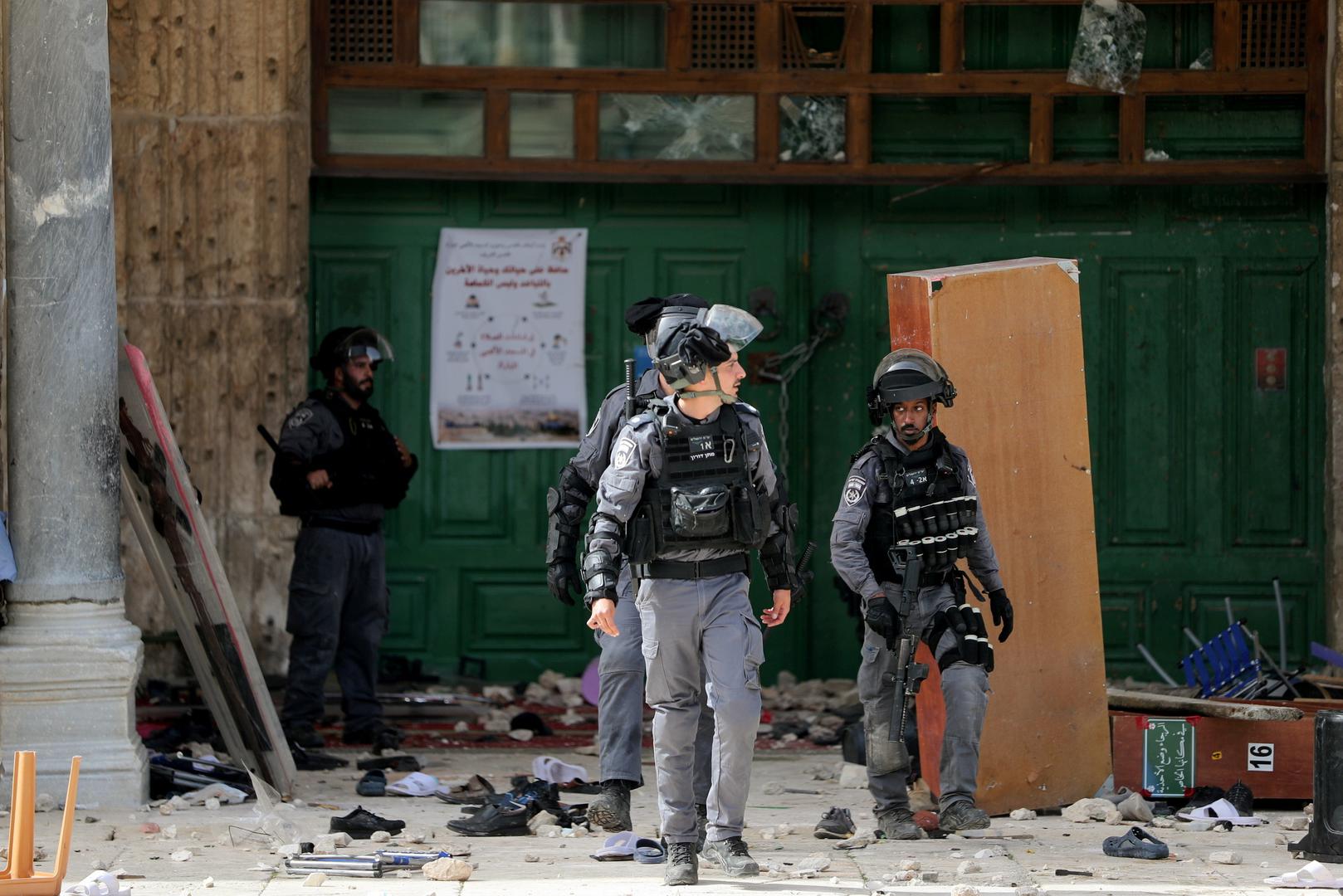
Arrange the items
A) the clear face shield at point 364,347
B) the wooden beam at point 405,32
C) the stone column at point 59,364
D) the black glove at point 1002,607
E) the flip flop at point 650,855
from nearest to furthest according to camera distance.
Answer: the flip flop at point 650,855 → the black glove at point 1002,607 → the stone column at point 59,364 → the clear face shield at point 364,347 → the wooden beam at point 405,32

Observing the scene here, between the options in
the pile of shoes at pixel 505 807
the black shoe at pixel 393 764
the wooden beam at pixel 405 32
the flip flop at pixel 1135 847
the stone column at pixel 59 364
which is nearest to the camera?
the flip flop at pixel 1135 847

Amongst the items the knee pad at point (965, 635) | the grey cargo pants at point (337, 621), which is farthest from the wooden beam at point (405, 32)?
the knee pad at point (965, 635)

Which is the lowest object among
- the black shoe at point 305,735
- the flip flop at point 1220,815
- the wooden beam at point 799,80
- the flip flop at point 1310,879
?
the flip flop at point 1220,815

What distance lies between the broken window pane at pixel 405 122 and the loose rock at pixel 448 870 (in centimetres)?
462

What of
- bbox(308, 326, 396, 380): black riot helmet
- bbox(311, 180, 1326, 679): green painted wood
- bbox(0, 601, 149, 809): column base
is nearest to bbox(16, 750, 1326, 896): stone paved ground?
bbox(0, 601, 149, 809): column base

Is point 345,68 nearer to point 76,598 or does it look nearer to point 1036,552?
point 76,598

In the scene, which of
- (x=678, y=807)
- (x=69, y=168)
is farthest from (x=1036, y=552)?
(x=69, y=168)

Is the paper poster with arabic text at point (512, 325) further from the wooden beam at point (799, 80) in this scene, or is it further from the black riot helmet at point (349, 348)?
the black riot helmet at point (349, 348)

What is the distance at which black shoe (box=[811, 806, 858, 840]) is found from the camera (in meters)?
7.16

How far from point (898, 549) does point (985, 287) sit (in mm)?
1125

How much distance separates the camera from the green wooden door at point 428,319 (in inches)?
399

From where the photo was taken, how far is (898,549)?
23.8 ft

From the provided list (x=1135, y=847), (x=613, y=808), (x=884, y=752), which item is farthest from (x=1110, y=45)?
(x=613, y=808)

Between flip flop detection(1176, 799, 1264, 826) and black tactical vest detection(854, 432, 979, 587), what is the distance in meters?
1.34
